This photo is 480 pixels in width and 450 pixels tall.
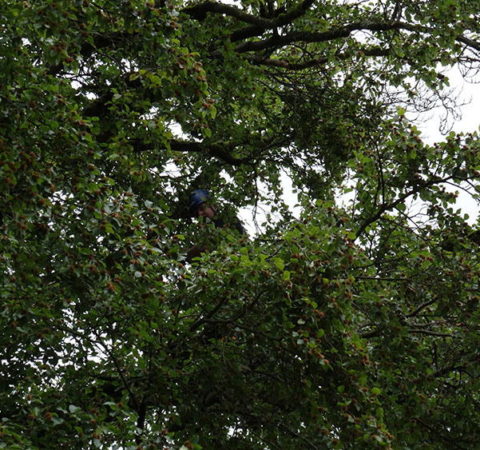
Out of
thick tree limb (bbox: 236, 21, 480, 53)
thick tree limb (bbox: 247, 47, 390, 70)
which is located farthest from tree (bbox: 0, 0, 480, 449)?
thick tree limb (bbox: 247, 47, 390, 70)

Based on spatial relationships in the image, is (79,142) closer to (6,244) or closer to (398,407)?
(6,244)

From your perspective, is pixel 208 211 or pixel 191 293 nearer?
pixel 191 293

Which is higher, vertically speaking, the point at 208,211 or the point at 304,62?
the point at 304,62

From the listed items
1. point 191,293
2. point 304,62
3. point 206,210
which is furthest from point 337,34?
point 191,293

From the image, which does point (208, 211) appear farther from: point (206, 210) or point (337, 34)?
point (337, 34)

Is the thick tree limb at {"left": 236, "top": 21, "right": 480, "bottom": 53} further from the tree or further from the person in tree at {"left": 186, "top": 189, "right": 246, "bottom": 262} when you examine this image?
the person in tree at {"left": 186, "top": 189, "right": 246, "bottom": 262}

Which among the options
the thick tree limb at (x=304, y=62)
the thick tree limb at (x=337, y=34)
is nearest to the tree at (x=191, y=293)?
the thick tree limb at (x=337, y=34)

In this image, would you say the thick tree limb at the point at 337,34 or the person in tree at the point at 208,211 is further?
the person in tree at the point at 208,211

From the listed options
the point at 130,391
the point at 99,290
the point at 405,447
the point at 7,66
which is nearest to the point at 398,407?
the point at 405,447

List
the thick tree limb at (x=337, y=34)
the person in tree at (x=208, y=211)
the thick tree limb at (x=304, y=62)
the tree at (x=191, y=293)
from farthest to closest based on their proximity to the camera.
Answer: the person in tree at (x=208, y=211), the thick tree limb at (x=304, y=62), the thick tree limb at (x=337, y=34), the tree at (x=191, y=293)

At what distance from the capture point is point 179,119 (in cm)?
783

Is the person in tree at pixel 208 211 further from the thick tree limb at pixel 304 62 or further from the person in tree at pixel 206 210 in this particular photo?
the thick tree limb at pixel 304 62

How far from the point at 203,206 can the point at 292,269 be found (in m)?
5.03

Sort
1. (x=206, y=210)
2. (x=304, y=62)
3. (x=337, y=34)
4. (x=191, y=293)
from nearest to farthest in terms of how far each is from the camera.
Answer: (x=191, y=293), (x=337, y=34), (x=206, y=210), (x=304, y=62)
